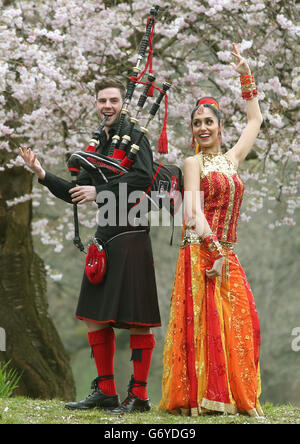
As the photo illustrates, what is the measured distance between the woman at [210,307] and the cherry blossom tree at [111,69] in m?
1.73

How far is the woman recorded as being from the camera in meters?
3.54

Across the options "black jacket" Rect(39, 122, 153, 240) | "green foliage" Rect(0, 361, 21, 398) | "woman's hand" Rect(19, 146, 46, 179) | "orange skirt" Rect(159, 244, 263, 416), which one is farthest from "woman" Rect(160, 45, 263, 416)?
"green foliage" Rect(0, 361, 21, 398)

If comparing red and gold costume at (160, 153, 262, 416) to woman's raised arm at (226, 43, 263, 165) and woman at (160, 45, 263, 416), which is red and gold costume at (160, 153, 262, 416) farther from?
woman's raised arm at (226, 43, 263, 165)

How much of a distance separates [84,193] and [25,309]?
3.00 m

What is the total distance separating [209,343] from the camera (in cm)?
356

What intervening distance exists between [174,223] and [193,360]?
33.1 inches

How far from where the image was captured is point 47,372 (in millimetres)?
6238

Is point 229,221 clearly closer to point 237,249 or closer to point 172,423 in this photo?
point 172,423

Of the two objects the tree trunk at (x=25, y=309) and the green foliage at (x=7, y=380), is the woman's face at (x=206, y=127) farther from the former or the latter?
the tree trunk at (x=25, y=309)

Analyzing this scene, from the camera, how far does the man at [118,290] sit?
366 centimetres

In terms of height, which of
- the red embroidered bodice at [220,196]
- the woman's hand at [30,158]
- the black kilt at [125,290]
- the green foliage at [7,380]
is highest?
the woman's hand at [30,158]

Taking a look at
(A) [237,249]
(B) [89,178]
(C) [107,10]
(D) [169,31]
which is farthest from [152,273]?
(A) [237,249]

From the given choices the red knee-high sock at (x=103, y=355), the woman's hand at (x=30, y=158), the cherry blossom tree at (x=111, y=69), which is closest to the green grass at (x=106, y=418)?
the red knee-high sock at (x=103, y=355)

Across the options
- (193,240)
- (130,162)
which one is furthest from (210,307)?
(130,162)
